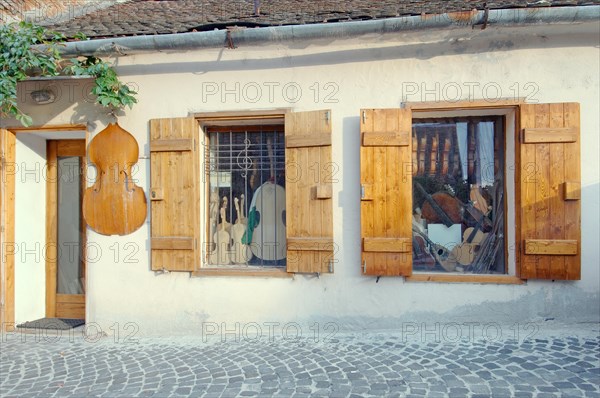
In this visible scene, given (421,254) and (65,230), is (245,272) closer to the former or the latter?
(421,254)

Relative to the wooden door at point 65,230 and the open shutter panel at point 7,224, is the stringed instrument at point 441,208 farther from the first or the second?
the open shutter panel at point 7,224

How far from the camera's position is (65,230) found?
18.1 feet

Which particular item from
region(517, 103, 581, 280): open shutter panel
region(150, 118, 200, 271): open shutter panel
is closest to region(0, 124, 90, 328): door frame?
region(150, 118, 200, 271): open shutter panel

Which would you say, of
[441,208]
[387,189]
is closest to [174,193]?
[387,189]

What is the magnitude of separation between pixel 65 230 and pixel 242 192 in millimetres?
2629

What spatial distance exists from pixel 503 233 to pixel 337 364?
98.3 inches

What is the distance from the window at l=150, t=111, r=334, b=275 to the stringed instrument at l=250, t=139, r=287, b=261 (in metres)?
0.01

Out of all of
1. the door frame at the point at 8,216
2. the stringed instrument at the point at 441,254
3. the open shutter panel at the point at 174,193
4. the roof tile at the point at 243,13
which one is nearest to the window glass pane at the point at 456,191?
the stringed instrument at the point at 441,254

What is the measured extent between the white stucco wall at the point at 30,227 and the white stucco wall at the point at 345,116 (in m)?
0.68

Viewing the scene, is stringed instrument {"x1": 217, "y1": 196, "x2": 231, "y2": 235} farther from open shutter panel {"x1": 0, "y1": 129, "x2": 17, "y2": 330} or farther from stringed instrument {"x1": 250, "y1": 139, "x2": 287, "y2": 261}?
open shutter panel {"x1": 0, "y1": 129, "x2": 17, "y2": 330}

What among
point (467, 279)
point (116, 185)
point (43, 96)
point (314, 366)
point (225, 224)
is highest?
point (43, 96)

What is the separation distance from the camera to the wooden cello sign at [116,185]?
468cm

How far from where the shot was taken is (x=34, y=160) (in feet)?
17.4

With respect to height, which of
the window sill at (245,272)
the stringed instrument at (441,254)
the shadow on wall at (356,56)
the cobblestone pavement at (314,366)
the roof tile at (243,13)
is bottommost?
the cobblestone pavement at (314,366)
